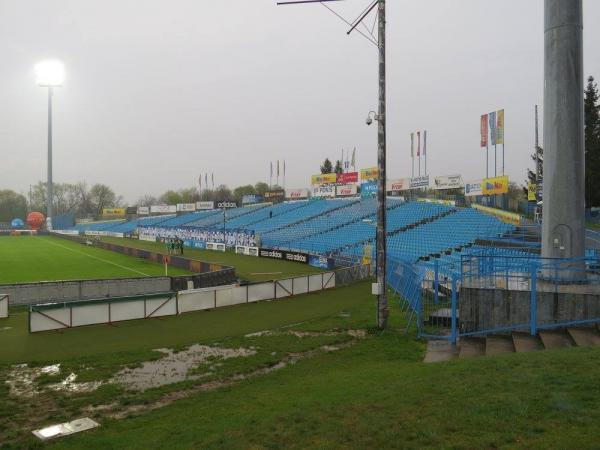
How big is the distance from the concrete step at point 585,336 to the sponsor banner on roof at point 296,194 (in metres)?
66.5

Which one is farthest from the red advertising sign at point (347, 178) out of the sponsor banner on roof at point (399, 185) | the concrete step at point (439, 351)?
the concrete step at point (439, 351)

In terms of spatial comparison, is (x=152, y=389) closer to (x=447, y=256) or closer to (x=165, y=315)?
(x=165, y=315)

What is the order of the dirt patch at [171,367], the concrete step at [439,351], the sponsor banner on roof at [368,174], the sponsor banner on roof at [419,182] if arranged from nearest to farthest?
the dirt patch at [171,367] < the concrete step at [439,351] < the sponsor banner on roof at [419,182] < the sponsor banner on roof at [368,174]

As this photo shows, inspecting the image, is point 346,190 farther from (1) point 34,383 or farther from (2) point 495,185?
(1) point 34,383

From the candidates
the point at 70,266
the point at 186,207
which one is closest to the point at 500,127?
the point at 70,266

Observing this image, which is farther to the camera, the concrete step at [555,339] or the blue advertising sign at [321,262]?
the blue advertising sign at [321,262]

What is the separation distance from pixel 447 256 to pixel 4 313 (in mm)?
23444

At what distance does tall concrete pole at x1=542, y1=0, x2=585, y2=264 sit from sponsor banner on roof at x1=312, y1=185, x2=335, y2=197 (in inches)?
1998

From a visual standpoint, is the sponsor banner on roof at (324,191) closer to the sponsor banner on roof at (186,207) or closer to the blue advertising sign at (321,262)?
the blue advertising sign at (321,262)

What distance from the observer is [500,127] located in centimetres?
4569

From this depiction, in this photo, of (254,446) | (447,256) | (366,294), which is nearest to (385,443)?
(254,446)

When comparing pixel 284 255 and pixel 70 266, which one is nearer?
pixel 70 266

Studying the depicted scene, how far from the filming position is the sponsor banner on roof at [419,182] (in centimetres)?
5037

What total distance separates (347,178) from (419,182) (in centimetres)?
1476
